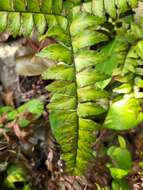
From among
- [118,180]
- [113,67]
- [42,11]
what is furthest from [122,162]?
[42,11]

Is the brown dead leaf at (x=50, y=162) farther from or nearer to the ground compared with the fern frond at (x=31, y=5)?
nearer to the ground

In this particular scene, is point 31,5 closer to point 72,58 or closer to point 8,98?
point 72,58

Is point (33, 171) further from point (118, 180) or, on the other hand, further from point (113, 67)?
point (113, 67)

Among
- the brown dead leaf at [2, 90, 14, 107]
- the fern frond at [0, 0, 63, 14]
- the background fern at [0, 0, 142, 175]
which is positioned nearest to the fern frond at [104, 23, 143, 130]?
the background fern at [0, 0, 142, 175]

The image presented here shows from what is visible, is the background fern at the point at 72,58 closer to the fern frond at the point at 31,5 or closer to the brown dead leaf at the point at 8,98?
the fern frond at the point at 31,5

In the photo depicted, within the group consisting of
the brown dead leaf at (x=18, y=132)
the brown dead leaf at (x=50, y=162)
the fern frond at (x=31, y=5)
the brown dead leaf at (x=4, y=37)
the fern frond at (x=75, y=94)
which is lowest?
the brown dead leaf at (x=50, y=162)

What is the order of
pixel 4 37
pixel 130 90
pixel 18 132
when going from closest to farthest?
pixel 130 90 < pixel 18 132 < pixel 4 37

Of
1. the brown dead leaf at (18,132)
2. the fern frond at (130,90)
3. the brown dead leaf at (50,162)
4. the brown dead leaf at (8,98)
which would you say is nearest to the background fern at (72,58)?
the fern frond at (130,90)

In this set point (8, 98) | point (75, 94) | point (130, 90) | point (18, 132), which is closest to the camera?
point (75, 94)

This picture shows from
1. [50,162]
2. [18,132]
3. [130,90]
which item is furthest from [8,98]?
[130,90]
